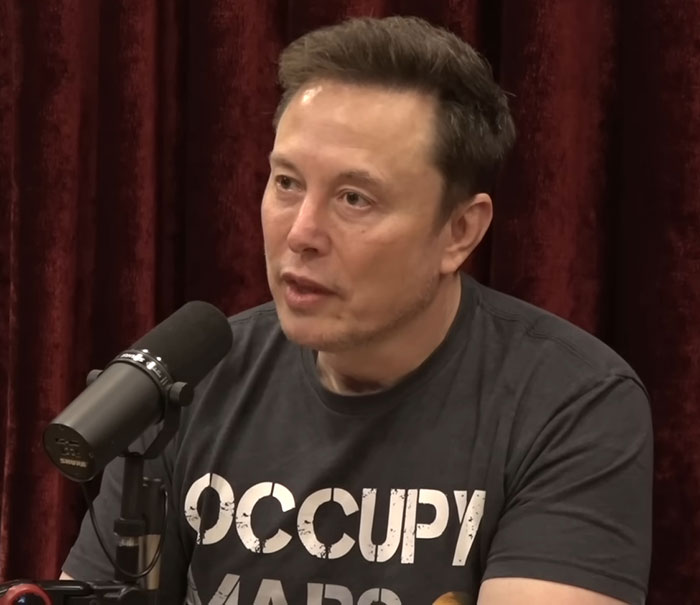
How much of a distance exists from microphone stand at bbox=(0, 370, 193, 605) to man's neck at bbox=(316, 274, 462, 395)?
42cm

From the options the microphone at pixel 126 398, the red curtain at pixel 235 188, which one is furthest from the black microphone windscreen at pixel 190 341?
the red curtain at pixel 235 188

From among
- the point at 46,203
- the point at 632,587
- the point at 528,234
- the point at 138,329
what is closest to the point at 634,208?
the point at 528,234

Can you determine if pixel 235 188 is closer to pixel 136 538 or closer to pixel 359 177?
pixel 359 177

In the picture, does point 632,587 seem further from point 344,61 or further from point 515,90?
point 515,90

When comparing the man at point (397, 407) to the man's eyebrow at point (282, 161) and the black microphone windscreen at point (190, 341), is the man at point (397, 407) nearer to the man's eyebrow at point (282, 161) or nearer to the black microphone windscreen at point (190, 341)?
the man's eyebrow at point (282, 161)

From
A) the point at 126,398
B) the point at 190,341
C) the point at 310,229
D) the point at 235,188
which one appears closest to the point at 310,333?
the point at 310,229

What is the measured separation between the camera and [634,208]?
184cm

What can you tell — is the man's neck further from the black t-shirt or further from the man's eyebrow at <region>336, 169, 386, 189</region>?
the man's eyebrow at <region>336, 169, 386, 189</region>

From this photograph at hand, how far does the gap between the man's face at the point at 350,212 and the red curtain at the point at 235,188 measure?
48 centimetres

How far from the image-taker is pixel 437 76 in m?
1.45

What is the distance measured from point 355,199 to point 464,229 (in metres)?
0.20

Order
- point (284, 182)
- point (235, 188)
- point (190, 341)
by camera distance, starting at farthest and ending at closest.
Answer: point (235, 188)
point (284, 182)
point (190, 341)

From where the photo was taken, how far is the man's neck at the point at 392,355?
1458mm

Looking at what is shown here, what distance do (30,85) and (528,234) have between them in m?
0.96
